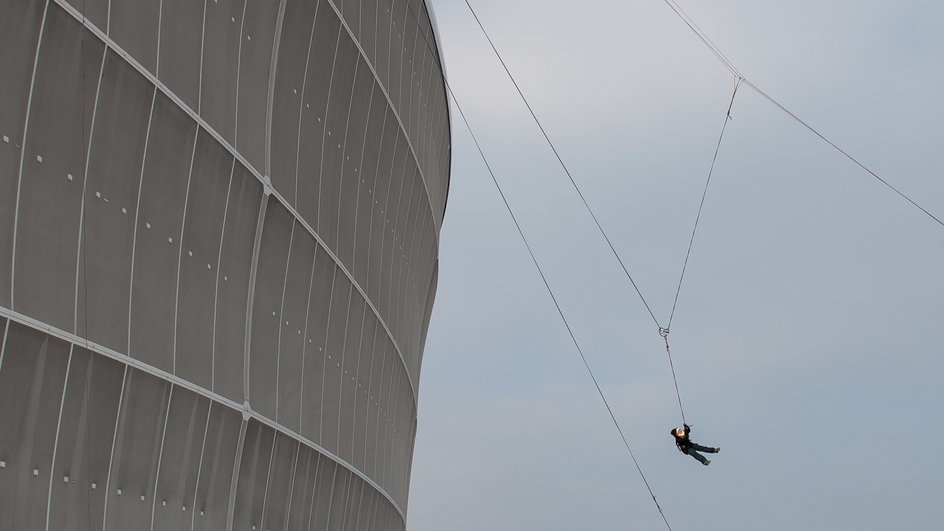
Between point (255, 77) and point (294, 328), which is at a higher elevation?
point (255, 77)

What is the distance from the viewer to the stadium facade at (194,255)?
6523 mm

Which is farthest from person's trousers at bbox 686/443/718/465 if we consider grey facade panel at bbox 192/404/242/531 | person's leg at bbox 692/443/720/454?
grey facade panel at bbox 192/404/242/531

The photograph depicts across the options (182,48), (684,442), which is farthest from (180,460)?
(684,442)

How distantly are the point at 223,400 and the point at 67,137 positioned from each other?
3.61 m

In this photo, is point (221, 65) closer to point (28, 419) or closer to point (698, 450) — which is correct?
point (28, 419)

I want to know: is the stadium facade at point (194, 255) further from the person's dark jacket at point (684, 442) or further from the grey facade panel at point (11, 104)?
the person's dark jacket at point (684, 442)

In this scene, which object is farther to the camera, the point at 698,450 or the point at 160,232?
the point at 698,450

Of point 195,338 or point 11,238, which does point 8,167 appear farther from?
point 195,338

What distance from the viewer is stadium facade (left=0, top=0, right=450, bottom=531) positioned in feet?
21.4

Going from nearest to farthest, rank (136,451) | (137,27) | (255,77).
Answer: (137,27)
(136,451)
(255,77)

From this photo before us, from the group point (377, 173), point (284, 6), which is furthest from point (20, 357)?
point (377, 173)

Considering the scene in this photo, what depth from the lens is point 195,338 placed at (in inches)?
352

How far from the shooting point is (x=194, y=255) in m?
8.85

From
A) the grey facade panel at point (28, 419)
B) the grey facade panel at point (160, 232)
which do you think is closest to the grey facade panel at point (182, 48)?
the grey facade panel at point (160, 232)
